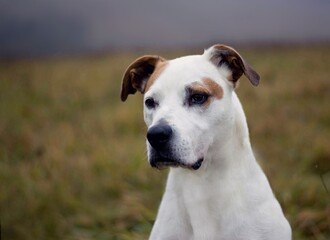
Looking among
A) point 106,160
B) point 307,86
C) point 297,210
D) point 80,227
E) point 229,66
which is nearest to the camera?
point 229,66

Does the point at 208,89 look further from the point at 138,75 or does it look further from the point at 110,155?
the point at 110,155

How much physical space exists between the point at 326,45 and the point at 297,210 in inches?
306

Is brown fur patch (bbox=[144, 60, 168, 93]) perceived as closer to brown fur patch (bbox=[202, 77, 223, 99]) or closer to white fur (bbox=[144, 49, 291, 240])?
white fur (bbox=[144, 49, 291, 240])

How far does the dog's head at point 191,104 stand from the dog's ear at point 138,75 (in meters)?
0.20

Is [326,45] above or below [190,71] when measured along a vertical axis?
below

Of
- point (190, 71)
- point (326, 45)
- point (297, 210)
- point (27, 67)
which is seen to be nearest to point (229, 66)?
point (190, 71)

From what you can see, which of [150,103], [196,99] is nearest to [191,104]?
[196,99]

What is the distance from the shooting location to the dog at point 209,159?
145 inches

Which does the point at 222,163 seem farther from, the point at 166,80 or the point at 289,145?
the point at 289,145

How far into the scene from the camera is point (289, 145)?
7.54 meters

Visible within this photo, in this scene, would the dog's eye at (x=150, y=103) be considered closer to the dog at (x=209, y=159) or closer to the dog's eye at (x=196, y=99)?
the dog at (x=209, y=159)

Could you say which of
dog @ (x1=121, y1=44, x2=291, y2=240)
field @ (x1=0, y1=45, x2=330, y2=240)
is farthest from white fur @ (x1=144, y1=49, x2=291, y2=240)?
field @ (x1=0, y1=45, x2=330, y2=240)

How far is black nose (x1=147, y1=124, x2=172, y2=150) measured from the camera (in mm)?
3500

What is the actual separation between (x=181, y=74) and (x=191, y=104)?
208 mm
